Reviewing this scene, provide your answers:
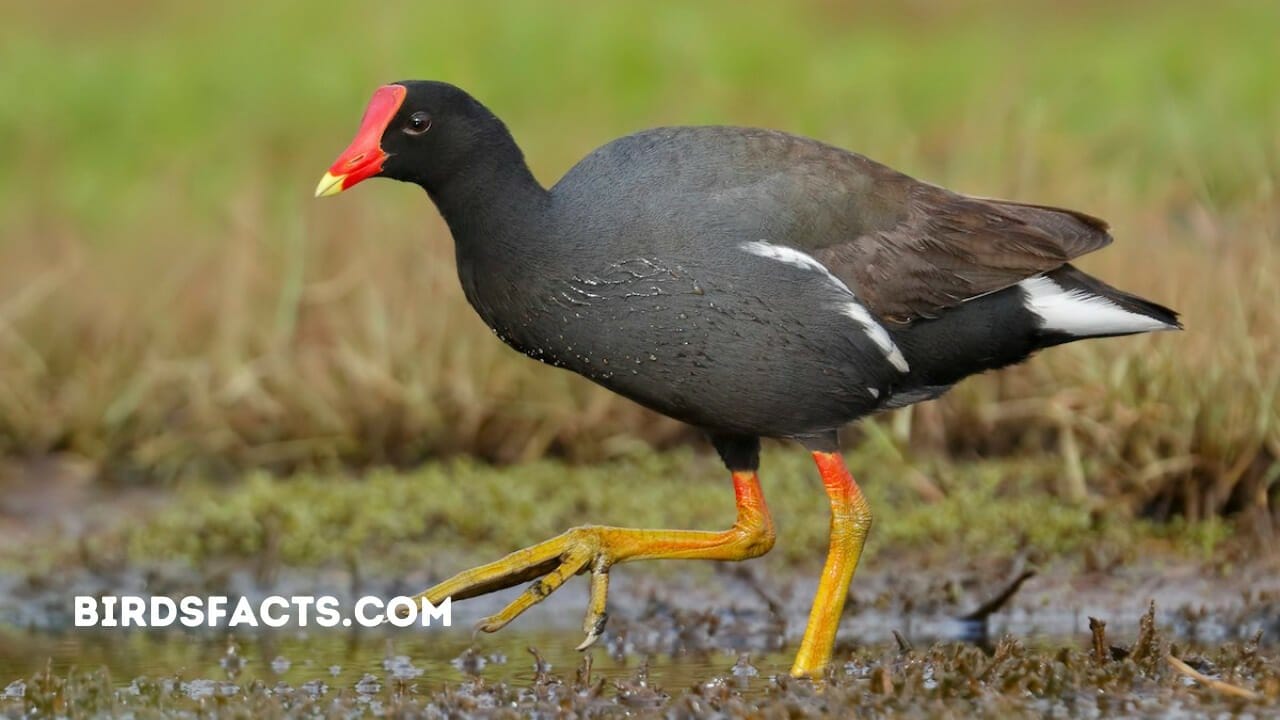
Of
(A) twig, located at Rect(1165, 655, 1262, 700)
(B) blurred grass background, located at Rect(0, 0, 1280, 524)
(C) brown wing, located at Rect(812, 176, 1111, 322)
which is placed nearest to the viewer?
(A) twig, located at Rect(1165, 655, 1262, 700)

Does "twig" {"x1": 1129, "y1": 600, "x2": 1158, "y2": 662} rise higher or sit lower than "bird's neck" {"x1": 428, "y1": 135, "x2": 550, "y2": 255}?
lower

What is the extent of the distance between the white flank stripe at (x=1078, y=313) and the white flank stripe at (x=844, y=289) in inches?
17.9

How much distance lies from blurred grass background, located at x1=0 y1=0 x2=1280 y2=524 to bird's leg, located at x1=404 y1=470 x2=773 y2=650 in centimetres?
187

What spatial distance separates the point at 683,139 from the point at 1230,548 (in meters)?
2.63

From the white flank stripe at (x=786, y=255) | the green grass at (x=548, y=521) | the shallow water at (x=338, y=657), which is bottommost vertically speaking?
the shallow water at (x=338, y=657)

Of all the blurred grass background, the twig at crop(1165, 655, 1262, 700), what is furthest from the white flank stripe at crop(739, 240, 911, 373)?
the blurred grass background

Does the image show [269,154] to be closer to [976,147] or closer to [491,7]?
[491,7]

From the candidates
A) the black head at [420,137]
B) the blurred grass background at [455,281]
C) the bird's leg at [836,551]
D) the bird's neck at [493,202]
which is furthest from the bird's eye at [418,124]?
the blurred grass background at [455,281]

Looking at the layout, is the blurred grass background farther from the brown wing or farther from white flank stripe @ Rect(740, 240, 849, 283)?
white flank stripe @ Rect(740, 240, 849, 283)

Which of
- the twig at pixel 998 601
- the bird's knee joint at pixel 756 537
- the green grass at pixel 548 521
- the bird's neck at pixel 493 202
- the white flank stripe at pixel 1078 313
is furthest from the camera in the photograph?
the green grass at pixel 548 521

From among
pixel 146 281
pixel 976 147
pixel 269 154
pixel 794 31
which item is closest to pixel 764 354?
pixel 976 147

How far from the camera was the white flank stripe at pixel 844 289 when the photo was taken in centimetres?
526

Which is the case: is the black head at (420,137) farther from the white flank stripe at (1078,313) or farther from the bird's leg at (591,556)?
the white flank stripe at (1078,313)

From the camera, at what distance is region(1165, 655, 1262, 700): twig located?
15.2ft
